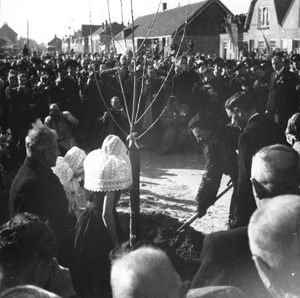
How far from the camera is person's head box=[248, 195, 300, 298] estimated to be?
1583 mm

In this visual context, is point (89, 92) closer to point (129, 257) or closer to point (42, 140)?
point (42, 140)

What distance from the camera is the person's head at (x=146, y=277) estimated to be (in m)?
1.48

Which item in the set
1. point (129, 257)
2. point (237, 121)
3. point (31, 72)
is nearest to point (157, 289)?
point (129, 257)

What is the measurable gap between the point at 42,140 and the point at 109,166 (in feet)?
1.99

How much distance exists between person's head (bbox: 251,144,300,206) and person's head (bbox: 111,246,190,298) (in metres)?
1.01

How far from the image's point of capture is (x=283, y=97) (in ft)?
32.5

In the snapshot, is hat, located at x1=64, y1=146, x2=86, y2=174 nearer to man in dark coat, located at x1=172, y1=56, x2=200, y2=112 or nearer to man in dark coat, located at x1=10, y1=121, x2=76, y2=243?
man in dark coat, located at x1=10, y1=121, x2=76, y2=243

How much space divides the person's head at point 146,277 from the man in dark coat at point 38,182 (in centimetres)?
183

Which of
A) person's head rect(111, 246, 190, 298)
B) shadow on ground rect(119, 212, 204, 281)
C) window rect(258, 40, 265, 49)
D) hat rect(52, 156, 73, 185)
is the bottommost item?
shadow on ground rect(119, 212, 204, 281)

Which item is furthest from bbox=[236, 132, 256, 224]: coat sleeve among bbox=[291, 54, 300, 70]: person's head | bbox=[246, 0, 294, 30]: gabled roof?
bbox=[246, 0, 294, 30]: gabled roof

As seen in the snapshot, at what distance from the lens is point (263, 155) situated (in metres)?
2.49

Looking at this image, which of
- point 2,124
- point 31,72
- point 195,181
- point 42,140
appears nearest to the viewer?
point 42,140

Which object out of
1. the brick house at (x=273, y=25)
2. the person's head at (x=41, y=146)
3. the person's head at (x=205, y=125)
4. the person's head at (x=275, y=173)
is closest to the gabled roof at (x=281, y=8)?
the brick house at (x=273, y=25)

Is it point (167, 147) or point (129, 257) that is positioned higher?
point (129, 257)
